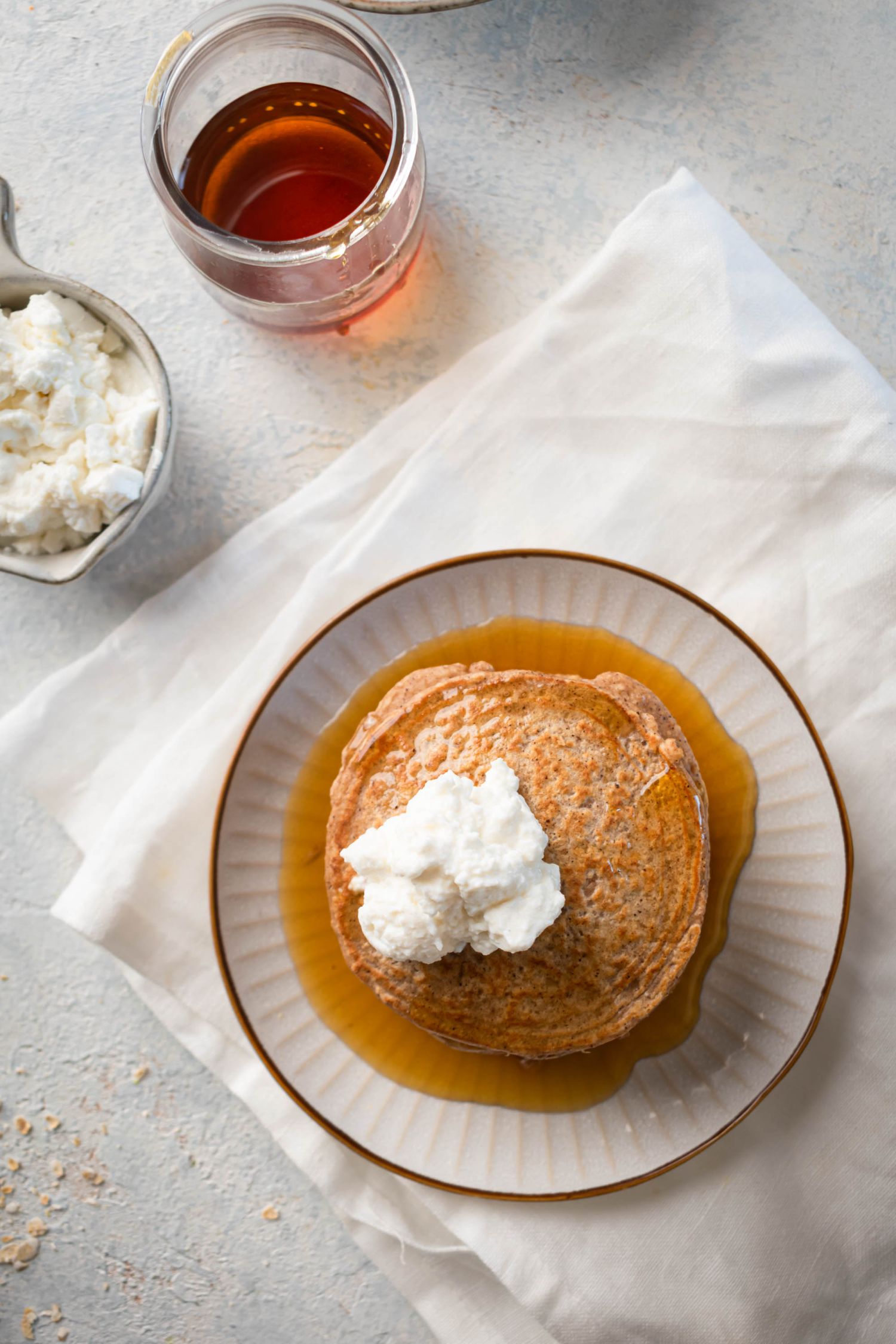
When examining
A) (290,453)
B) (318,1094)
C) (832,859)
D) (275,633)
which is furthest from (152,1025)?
(832,859)

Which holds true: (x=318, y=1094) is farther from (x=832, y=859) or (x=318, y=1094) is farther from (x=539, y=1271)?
(x=832, y=859)

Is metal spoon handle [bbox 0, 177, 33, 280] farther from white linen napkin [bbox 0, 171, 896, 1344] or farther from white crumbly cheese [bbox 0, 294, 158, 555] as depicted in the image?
white linen napkin [bbox 0, 171, 896, 1344]

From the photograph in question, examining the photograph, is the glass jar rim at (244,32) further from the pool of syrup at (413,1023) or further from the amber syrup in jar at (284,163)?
the pool of syrup at (413,1023)

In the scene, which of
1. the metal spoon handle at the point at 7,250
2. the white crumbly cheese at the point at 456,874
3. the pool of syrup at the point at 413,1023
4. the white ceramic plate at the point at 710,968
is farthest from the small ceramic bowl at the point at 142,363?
the white crumbly cheese at the point at 456,874

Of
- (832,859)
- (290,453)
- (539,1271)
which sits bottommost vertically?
(539,1271)

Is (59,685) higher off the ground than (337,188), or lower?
lower

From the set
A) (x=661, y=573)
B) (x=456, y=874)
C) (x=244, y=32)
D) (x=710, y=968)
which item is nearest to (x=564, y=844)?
(x=456, y=874)
